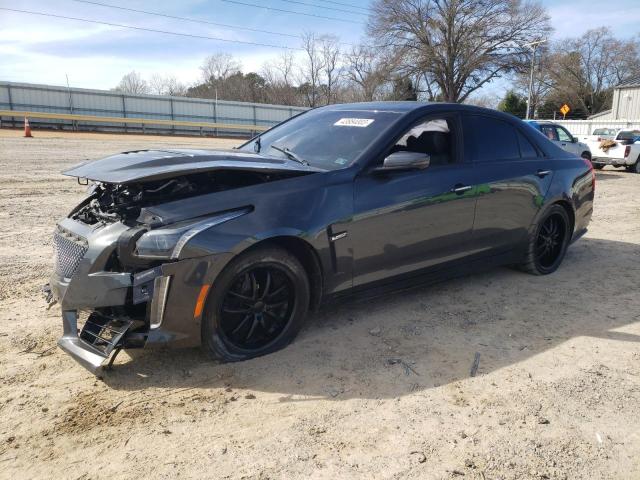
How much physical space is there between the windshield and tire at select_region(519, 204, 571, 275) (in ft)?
7.00

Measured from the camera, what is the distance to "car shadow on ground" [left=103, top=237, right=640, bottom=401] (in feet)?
10.00

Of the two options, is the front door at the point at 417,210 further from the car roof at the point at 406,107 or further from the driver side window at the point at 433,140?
the car roof at the point at 406,107

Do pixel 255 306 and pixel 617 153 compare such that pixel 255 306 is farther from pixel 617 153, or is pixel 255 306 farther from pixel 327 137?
pixel 617 153

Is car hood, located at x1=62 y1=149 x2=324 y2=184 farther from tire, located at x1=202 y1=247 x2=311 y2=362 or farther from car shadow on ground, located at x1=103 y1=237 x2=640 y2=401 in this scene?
car shadow on ground, located at x1=103 y1=237 x2=640 y2=401

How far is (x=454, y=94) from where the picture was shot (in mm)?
42344

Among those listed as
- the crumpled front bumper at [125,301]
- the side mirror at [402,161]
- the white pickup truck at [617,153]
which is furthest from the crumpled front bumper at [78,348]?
the white pickup truck at [617,153]

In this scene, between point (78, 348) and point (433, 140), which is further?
point (433, 140)

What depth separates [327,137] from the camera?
4094 millimetres

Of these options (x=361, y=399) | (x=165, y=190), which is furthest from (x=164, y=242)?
(x=361, y=399)

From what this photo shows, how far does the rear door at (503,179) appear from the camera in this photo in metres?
4.40

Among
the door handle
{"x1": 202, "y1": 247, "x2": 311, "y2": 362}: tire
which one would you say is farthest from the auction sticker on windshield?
{"x1": 202, "y1": 247, "x2": 311, "y2": 362}: tire

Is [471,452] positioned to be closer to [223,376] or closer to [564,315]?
[223,376]

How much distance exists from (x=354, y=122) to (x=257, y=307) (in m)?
1.79

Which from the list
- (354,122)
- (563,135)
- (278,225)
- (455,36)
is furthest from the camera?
(455,36)
